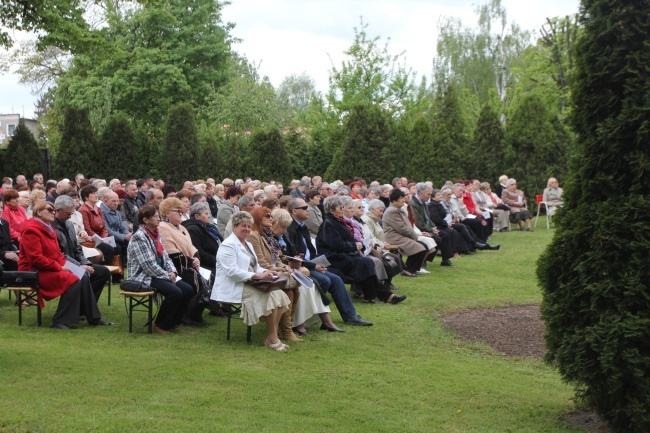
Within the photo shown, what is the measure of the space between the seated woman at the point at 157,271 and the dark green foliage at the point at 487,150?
765 inches

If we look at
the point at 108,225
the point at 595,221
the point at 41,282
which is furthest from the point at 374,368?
the point at 108,225

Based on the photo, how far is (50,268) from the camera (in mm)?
9117

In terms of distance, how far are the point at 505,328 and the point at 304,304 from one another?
109 inches

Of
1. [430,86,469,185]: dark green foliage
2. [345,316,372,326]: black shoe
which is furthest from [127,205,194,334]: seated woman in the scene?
[430,86,469,185]: dark green foliage

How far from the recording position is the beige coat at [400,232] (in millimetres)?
14062

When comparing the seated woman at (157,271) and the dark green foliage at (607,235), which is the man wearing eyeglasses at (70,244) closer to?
the seated woman at (157,271)

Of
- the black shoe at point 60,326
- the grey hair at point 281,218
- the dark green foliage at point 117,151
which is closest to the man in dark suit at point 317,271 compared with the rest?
the grey hair at point 281,218

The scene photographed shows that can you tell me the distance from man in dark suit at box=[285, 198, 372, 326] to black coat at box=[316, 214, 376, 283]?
301 mm

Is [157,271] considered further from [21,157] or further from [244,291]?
[21,157]

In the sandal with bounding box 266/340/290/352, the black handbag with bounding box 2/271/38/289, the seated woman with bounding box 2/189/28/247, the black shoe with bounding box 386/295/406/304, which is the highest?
the seated woman with bounding box 2/189/28/247

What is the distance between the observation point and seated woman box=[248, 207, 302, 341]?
914cm

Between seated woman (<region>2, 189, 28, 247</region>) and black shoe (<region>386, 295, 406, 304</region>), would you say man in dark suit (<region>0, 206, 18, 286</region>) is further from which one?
black shoe (<region>386, 295, 406, 304</region>)

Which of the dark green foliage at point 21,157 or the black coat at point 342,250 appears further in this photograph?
the dark green foliage at point 21,157

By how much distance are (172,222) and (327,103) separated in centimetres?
2471
